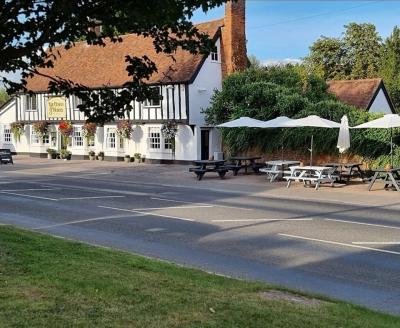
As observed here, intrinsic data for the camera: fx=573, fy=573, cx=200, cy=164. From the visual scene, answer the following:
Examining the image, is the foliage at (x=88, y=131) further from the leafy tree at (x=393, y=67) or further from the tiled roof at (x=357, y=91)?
the leafy tree at (x=393, y=67)

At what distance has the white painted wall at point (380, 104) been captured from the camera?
39.5 m

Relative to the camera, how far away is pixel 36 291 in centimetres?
576

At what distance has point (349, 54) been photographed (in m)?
55.2

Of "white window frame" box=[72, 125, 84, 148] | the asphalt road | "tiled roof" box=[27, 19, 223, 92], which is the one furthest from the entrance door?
the asphalt road

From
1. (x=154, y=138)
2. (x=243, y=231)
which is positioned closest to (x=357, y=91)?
(x=154, y=138)

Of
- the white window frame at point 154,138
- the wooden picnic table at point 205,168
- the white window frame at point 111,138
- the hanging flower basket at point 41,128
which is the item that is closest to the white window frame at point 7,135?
the hanging flower basket at point 41,128

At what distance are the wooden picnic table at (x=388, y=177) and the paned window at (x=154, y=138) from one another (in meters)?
16.4

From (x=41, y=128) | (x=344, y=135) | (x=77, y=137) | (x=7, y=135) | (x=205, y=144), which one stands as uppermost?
(x=41, y=128)

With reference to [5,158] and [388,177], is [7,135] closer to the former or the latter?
[5,158]

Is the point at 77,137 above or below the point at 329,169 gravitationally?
above

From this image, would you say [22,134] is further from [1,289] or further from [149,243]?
[1,289]

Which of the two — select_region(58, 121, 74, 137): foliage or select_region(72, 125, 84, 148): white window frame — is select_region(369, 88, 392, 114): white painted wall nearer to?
select_region(72, 125, 84, 148): white window frame

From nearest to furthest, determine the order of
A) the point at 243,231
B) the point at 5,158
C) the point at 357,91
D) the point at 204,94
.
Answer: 1. the point at 243,231
2. the point at 204,94
3. the point at 5,158
4. the point at 357,91

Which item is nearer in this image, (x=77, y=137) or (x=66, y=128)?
(x=66, y=128)
